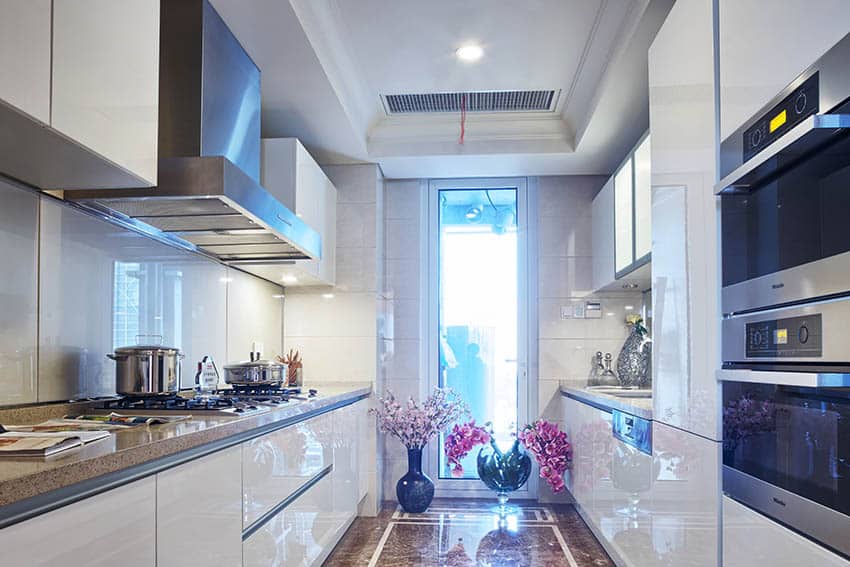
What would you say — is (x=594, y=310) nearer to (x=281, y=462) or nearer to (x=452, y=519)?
(x=452, y=519)

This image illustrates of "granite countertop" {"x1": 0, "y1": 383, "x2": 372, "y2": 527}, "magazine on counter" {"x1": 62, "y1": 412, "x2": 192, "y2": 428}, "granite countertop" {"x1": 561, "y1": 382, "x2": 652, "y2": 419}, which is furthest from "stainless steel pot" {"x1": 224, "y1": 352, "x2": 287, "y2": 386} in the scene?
"granite countertop" {"x1": 561, "y1": 382, "x2": 652, "y2": 419}

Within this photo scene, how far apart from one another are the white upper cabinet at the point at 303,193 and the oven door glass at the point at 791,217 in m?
2.30

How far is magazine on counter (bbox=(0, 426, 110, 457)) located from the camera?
4.08ft

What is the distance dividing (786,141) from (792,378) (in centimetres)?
43

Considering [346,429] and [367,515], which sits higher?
[346,429]

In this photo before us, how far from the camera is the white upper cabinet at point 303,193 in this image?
139 inches

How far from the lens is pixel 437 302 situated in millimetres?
4984

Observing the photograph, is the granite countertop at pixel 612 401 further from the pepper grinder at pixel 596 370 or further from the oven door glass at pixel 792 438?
the oven door glass at pixel 792 438

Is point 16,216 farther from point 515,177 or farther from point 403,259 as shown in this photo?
point 515,177

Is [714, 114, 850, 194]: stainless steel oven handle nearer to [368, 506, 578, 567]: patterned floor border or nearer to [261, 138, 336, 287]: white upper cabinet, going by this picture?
[261, 138, 336, 287]: white upper cabinet

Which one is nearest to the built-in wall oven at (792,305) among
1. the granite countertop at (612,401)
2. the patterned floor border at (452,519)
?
the granite countertop at (612,401)

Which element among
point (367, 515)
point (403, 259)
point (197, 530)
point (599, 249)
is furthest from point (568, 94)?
point (197, 530)

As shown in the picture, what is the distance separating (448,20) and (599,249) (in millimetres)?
1913

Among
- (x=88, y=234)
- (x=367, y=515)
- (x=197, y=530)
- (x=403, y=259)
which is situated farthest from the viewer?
(x=403, y=259)
